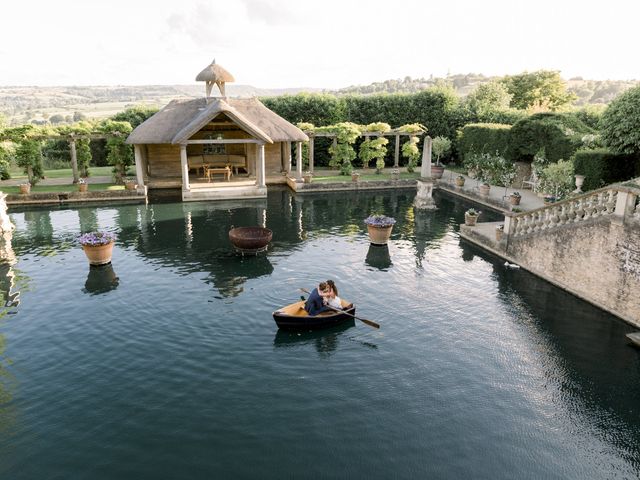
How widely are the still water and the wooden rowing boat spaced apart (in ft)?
1.02

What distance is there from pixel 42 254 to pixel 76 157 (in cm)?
1748

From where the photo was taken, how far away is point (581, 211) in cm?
1781

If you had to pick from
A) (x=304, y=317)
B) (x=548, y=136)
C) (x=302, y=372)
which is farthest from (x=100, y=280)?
(x=548, y=136)

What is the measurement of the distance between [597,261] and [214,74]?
94.6 feet

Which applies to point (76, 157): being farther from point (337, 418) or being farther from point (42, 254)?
point (337, 418)

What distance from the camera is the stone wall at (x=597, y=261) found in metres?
15.9

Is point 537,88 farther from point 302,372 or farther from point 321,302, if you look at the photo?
point 302,372

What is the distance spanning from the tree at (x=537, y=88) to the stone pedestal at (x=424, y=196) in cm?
4356

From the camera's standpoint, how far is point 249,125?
3316 cm

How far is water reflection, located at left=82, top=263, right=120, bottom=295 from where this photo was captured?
18.4 meters

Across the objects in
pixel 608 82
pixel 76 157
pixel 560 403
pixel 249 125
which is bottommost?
pixel 560 403

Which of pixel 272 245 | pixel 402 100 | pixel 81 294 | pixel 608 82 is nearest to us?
pixel 81 294

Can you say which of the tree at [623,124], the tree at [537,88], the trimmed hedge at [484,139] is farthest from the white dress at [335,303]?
the tree at [537,88]

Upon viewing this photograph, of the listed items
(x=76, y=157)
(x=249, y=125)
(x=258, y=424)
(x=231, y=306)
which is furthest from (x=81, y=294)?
(x=76, y=157)
